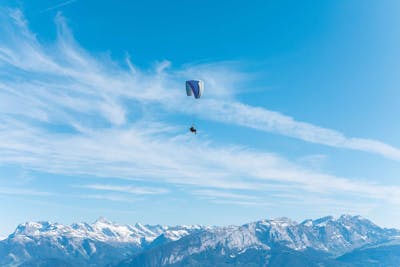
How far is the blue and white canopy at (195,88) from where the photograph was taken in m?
141

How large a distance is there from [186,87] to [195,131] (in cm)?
1714

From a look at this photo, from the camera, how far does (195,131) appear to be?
135 metres

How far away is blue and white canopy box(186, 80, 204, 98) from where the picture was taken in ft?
464

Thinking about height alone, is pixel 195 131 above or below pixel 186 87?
below

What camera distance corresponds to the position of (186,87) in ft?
470

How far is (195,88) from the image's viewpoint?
14262 centimetres
